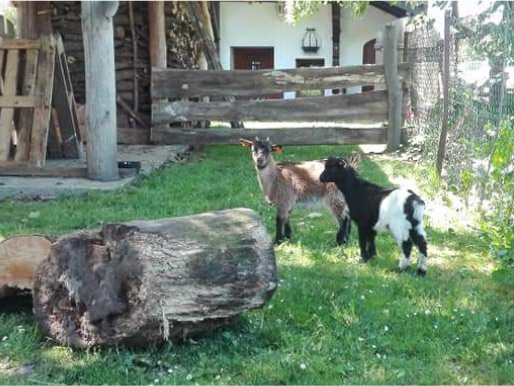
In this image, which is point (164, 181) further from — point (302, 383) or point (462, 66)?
point (302, 383)

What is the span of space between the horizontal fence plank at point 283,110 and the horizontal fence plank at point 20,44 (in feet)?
8.62

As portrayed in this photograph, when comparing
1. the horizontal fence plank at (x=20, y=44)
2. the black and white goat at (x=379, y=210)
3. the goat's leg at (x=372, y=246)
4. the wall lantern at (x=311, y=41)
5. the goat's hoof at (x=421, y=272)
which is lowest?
the goat's hoof at (x=421, y=272)

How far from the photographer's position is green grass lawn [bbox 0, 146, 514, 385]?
3828 millimetres

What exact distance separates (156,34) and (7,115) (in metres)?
3.99

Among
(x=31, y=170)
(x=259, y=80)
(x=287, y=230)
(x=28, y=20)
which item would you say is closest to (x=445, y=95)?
(x=287, y=230)

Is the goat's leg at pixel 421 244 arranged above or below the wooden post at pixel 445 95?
below

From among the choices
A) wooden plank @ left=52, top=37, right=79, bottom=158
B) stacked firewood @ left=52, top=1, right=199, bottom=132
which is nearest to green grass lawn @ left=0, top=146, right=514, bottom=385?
wooden plank @ left=52, top=37, right=79, bottom=158

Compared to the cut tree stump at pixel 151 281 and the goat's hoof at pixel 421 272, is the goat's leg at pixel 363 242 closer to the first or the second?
the goat's hoof at pixel 421 272

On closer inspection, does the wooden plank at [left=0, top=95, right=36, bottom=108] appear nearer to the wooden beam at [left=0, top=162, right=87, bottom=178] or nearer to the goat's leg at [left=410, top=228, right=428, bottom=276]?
the wooden beam at [left=0, top=162, right=87, bottom=178]

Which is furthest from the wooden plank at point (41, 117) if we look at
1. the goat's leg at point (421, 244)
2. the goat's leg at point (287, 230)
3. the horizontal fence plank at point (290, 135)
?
the goat's leg at point (421, 244)

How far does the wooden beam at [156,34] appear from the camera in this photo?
42.7ft

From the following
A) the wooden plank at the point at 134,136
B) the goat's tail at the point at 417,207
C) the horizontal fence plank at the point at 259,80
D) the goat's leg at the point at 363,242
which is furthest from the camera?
the wooden plank at the point at 134,136

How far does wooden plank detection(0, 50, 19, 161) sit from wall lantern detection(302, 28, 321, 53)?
574 inches

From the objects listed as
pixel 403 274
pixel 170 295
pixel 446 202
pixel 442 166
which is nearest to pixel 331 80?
pixel 442 166
